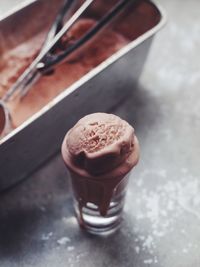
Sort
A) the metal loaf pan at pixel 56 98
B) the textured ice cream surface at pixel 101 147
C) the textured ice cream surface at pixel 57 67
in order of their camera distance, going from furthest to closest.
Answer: the textured ice cream surface at pixel 57 67 < the metal loaf pan at pixel 56 98 < the textured ice cream surface at pixel 101 147

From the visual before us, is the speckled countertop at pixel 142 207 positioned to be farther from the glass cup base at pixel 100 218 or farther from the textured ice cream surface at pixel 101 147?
the textured ice cream surface at pixel 101 147

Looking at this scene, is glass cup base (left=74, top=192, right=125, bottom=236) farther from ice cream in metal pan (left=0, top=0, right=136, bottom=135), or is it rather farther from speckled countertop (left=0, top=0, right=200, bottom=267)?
ice cream in metal pan (left=0, top=0, right=136, bottom=135)

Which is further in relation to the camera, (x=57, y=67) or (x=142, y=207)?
(x=57, y=67)

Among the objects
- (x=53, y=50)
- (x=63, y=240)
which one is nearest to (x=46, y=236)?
(x=63, y=240)

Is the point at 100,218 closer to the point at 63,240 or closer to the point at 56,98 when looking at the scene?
the point at 63,240

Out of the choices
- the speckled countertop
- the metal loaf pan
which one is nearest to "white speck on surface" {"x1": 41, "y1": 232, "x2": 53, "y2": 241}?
the speckled countertop

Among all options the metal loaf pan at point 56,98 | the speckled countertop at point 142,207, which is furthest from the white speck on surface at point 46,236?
the metal loaf pan at point 56,98

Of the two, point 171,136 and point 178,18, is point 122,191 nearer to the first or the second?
point 171,136

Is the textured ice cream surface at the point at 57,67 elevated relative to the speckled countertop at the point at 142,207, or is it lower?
elevated
